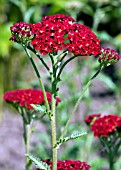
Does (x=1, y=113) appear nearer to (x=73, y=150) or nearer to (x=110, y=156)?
(x=73, y=150)

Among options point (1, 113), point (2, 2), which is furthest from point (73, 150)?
point (2, 2)

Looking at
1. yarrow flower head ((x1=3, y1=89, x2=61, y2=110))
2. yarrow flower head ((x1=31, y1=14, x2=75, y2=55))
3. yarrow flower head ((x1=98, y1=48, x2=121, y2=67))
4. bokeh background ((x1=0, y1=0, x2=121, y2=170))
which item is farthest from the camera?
bokeh background ((x1=0, y1=0, x2=121, y2=170))

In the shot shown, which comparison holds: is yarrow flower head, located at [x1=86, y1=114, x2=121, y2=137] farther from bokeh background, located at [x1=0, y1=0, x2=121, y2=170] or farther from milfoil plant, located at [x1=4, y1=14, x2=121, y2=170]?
bokeh background, located at [x1=0, y1=0, x2=121, y2=170]

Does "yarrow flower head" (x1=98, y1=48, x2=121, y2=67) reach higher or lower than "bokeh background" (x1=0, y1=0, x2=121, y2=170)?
lower

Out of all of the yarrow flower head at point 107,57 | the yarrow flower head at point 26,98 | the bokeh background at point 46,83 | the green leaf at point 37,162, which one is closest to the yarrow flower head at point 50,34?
the yarrow flower head at point 107,57

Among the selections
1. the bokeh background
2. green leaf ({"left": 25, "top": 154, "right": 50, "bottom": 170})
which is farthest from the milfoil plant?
the bokeh background

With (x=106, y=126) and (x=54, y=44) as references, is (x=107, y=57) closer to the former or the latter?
(x=54, y=44)
